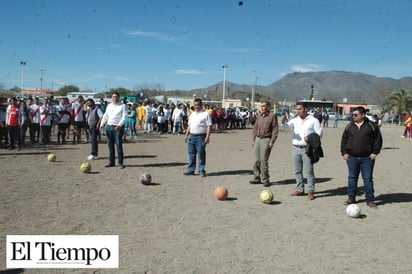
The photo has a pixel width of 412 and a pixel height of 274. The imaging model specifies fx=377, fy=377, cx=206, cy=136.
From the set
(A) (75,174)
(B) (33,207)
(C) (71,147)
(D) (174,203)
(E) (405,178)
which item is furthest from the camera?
(C) (71,147)

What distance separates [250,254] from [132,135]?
16.1 meters

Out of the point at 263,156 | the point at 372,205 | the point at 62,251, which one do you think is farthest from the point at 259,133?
the point at 62,251

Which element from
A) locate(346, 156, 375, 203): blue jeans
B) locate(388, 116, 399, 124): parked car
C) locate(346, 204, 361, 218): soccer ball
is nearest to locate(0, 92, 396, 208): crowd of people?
locate(346, 156, 375, 203): blue jeans

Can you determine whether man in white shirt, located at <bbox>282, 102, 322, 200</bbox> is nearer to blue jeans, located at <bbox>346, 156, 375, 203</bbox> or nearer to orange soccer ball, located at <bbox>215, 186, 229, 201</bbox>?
blue jeans, located at <bbox>346, 156, 375, 203</bbox>

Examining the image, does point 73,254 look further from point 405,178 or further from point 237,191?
point 405,178

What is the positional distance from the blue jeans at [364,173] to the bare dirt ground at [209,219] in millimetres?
354

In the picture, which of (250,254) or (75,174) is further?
(75,174)

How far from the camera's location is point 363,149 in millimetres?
7254

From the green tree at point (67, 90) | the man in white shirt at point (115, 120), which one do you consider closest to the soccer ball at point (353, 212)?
the man in white shirt at point (115, 120)

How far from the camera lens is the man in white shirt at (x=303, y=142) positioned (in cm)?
782

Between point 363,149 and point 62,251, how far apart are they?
5579 millimetres

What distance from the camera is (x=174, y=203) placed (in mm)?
7230

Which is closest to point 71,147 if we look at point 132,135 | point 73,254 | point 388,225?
point 132,135

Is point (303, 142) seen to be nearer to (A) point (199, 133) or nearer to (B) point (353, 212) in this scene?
(B) point (353, 212)
